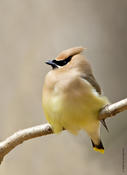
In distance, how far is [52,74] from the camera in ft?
5.19

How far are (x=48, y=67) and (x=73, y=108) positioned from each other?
3.50 feet

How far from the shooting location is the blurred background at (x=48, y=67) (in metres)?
2.31

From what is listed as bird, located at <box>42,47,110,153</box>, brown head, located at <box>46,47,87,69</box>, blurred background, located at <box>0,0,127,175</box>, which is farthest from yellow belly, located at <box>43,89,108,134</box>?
blurred background, located at <box>0,0,127,175</box>

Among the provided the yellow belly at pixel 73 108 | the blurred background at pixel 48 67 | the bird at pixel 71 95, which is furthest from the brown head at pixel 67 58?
the blurred background at pixel 48 67

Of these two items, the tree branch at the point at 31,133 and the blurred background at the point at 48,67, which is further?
the blurred background at the point at 48,67

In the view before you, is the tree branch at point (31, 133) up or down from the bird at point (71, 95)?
down

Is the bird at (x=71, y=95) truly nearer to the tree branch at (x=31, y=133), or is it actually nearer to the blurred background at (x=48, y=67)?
the tree branch at (x=31, y=133)

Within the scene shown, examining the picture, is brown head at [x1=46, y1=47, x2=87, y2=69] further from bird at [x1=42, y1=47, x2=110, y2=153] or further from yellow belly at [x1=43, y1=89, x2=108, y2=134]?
yellow belly at [x1=43, y1=89, x2=108, y2=134]

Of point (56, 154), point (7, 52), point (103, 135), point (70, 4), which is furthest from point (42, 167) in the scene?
point (70, 4)

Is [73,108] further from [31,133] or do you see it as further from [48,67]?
[48,67]

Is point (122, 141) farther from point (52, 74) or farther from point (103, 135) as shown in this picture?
point (52, 74)

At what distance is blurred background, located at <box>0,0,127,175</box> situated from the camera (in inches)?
91.0

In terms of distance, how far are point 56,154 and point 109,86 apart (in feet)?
1.86

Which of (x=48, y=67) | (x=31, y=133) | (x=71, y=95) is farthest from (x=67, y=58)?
(x=48, y=67)
